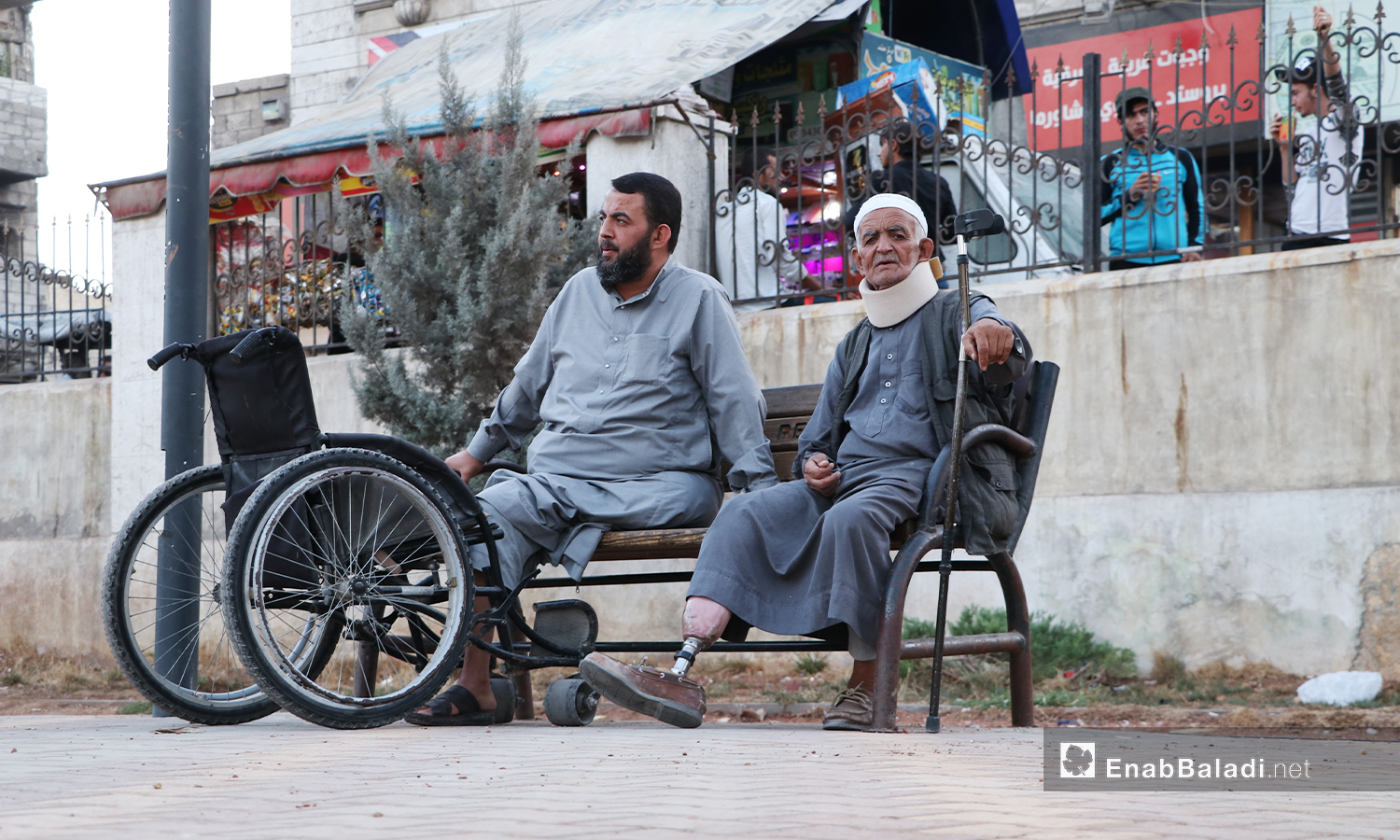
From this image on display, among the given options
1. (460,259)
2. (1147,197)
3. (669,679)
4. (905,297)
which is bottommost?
(669,679)

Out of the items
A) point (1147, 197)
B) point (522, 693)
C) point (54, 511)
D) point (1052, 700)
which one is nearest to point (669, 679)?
point (522, 693)

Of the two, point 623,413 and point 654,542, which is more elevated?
point 623,413

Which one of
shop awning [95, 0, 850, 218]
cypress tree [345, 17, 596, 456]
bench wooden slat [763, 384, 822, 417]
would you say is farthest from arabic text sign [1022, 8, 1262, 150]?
bench wooden slat [763, 384, 822, 417]

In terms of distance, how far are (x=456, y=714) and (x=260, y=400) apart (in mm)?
1055

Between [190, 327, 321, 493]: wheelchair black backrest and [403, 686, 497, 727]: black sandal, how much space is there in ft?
2.69

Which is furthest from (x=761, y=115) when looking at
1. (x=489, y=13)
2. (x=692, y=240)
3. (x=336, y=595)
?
(x=336, y=595)

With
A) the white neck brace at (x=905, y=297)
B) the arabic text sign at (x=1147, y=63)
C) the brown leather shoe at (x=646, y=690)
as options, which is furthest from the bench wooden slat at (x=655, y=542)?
the arabic text sign at (x=1147, y=63)

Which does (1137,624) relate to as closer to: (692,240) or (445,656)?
(692,240)

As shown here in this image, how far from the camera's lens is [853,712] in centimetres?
389

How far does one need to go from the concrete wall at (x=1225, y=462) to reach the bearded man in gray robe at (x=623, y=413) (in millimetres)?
3069

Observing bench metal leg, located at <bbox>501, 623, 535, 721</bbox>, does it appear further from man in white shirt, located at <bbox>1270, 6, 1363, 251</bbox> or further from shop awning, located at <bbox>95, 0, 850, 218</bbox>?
shop awning, located at <bbox>95, 0, 850, 218</bbox>

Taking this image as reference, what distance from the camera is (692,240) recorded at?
8.38 metres

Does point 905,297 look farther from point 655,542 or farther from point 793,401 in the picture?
point 655,542

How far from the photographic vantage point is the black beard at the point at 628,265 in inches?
182
